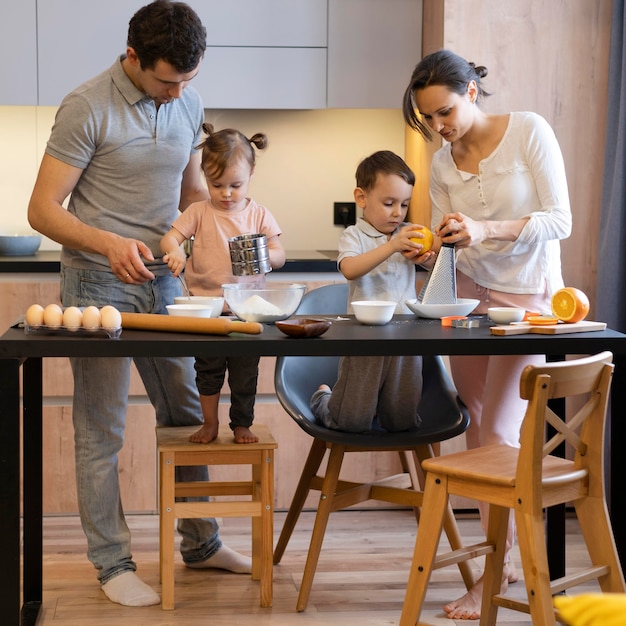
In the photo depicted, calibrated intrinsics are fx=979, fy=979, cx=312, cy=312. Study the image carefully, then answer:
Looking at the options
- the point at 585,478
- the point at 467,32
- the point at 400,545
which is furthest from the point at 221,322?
the point at 467,32

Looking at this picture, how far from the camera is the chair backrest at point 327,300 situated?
280cm

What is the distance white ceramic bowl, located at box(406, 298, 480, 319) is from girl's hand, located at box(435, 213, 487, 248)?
0.14 meters

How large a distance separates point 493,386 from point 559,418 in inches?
21.3

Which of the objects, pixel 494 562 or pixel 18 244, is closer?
pixel 494 562

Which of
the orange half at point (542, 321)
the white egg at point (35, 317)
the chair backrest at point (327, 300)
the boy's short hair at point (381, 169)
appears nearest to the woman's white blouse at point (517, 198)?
the boy's short hair at point (381, 169)

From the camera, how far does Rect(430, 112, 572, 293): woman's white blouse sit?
8.17ft

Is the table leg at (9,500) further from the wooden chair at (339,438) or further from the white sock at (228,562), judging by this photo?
the white sock at (228,562)

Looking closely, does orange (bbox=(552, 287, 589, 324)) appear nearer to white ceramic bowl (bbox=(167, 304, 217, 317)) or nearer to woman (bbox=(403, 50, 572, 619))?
woman (bbox=(403, 50, 572, 619))

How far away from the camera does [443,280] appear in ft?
7.75

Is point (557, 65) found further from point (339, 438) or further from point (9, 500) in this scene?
point (9, 500)

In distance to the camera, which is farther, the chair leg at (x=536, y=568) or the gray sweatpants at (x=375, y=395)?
the gray sweatpants at (x=375, y=395)

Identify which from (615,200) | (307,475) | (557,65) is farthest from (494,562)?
(557,65)

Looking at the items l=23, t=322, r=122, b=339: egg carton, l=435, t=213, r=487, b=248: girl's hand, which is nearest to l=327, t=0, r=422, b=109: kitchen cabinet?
l=435, t=213, r=487, b=248: girl's hand

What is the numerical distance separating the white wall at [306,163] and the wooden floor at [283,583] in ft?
4.10
